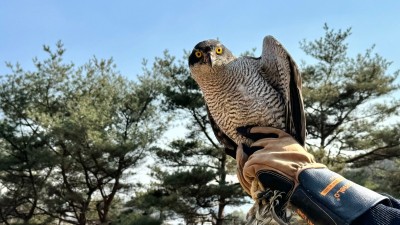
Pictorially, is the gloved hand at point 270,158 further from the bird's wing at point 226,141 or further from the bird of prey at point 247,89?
the bird's wing at point 226,141

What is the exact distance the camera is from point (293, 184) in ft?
5.02

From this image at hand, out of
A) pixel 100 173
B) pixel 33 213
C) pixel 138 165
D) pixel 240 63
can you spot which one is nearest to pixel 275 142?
pixel 240 63

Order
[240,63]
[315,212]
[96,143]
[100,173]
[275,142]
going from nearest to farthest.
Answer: [315,212] < [275,142] < [240,63] < [96,143] < [100,173]

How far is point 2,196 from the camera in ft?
58.6

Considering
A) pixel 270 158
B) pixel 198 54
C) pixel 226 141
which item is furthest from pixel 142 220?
pixel 270 158

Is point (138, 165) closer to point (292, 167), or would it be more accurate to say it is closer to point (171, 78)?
point (171, 78)

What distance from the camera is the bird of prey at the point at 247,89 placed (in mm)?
2115

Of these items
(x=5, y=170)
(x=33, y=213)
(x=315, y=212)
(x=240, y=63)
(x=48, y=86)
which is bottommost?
(x=315, y=212)

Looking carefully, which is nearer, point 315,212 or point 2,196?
point 315,212

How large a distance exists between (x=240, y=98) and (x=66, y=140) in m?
13.9

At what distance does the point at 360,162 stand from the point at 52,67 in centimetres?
1151

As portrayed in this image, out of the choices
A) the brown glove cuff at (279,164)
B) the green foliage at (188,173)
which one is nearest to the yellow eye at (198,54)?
the brown glove cuff at (279,164)

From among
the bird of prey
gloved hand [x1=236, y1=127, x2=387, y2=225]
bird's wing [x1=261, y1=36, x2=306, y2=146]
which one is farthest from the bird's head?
gloved hand [x1=236, y1=127, x2=387, y2=225]

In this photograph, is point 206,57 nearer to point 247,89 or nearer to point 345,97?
point 247,89
